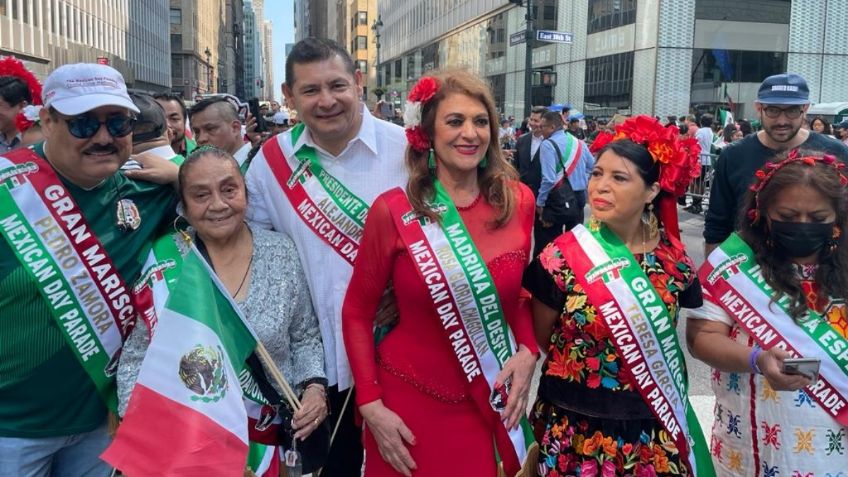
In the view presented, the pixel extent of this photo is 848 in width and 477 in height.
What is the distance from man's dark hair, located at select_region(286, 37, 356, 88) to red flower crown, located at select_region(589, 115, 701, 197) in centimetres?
102

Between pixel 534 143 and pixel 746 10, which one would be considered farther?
pixel 746 10

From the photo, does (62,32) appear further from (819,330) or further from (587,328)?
(819,330)

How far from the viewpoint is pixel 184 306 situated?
78.9 inches

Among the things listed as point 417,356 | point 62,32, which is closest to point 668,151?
point 417,356

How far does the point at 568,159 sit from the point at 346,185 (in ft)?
18.6

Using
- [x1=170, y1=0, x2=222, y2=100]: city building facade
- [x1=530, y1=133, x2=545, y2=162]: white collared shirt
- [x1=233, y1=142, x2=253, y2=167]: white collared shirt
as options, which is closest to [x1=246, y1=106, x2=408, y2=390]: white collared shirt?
[x1=233, y1=142, x2=253, y2=167]: white collared shirt

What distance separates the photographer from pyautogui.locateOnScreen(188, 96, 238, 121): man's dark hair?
4.95m

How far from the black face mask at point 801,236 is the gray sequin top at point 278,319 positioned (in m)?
1.56

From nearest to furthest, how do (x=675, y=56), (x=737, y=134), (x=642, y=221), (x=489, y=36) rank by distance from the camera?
(x=642, y=221)
(x=737, y=134)
(x=675, y=56)
(x=489, y=36)

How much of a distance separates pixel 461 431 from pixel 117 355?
3.70 ft

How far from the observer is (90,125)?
2141 mm

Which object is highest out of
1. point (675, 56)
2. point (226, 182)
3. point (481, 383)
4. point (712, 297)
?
point (675, 56)

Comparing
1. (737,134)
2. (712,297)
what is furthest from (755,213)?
(737,134)

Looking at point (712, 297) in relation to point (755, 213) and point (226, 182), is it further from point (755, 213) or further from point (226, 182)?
point (226, 182)
